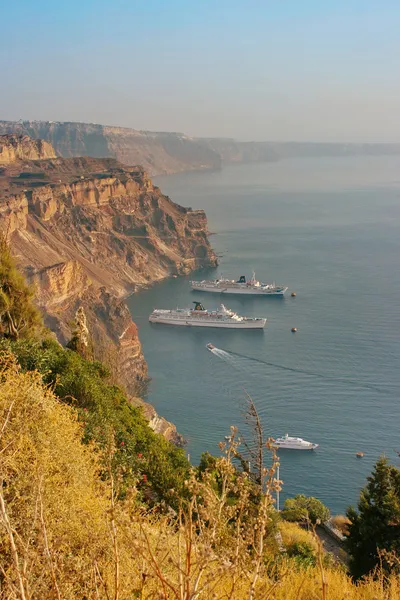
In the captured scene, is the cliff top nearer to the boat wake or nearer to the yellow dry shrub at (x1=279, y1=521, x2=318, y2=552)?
the boat wake

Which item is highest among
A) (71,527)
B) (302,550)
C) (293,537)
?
(71,527)

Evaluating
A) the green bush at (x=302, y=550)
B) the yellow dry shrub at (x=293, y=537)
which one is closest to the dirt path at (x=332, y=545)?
the yellow dry shrub at (x=293, y=537)

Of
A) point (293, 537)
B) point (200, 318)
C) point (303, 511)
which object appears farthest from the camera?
point (200, 318)

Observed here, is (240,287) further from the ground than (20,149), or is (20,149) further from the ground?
(20,149)

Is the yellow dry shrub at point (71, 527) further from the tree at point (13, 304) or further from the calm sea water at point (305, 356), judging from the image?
the calm sea water at point (305, 356)

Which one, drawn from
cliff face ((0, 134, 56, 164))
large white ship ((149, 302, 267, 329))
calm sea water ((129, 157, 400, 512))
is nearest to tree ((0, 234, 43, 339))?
calm sea water ((129, 157, 400, 512))

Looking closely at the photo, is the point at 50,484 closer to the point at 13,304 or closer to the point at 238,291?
the point at 13,304

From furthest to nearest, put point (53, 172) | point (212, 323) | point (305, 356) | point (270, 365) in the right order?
1. point (53, 172)
2. point (212, 323)
3. point (305, 356)
4. point (270, 365)

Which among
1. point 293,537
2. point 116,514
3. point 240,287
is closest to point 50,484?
point 116,514
